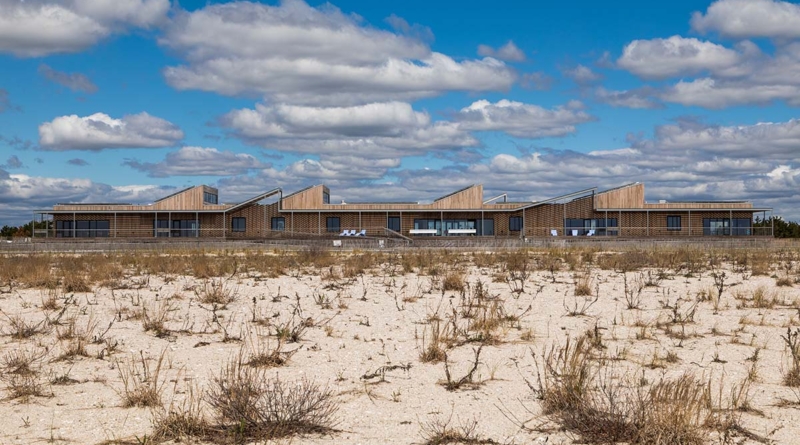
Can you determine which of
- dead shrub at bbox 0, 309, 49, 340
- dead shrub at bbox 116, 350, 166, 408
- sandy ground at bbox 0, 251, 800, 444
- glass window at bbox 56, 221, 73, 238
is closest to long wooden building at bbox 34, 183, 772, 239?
glass window at bbox 56, 221, 73, 238

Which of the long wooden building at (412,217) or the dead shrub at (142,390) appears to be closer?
the dead shrub at (142,390)

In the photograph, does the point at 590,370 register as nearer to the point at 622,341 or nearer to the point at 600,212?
the point at 622,341

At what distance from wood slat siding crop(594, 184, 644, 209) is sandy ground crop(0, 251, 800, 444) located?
3581 cm

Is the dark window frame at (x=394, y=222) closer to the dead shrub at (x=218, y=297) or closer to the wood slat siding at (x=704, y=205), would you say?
the wood slat siding at (x=704, y=205)

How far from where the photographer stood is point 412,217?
50625 millimetres

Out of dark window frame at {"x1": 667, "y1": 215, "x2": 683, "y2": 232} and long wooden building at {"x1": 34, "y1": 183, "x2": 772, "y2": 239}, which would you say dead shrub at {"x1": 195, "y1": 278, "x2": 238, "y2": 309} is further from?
dark window frame at {"x1": 667, "y1": 215, "x2": 683, "y2": 232}

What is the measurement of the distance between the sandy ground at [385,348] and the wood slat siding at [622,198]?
35812mm

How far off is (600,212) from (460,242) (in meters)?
18.9

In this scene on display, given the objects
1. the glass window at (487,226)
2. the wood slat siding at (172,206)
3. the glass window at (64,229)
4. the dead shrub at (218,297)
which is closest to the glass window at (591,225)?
the glass window at (487,226)

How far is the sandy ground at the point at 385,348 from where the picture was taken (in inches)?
242

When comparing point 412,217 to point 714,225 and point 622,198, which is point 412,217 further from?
point 714,225

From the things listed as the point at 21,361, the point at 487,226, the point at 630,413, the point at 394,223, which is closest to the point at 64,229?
the point at 394,223

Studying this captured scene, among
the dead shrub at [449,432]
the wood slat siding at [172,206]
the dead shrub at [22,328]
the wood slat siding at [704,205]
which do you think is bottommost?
the dead shrub at [449,432]

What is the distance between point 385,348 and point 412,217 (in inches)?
1643
